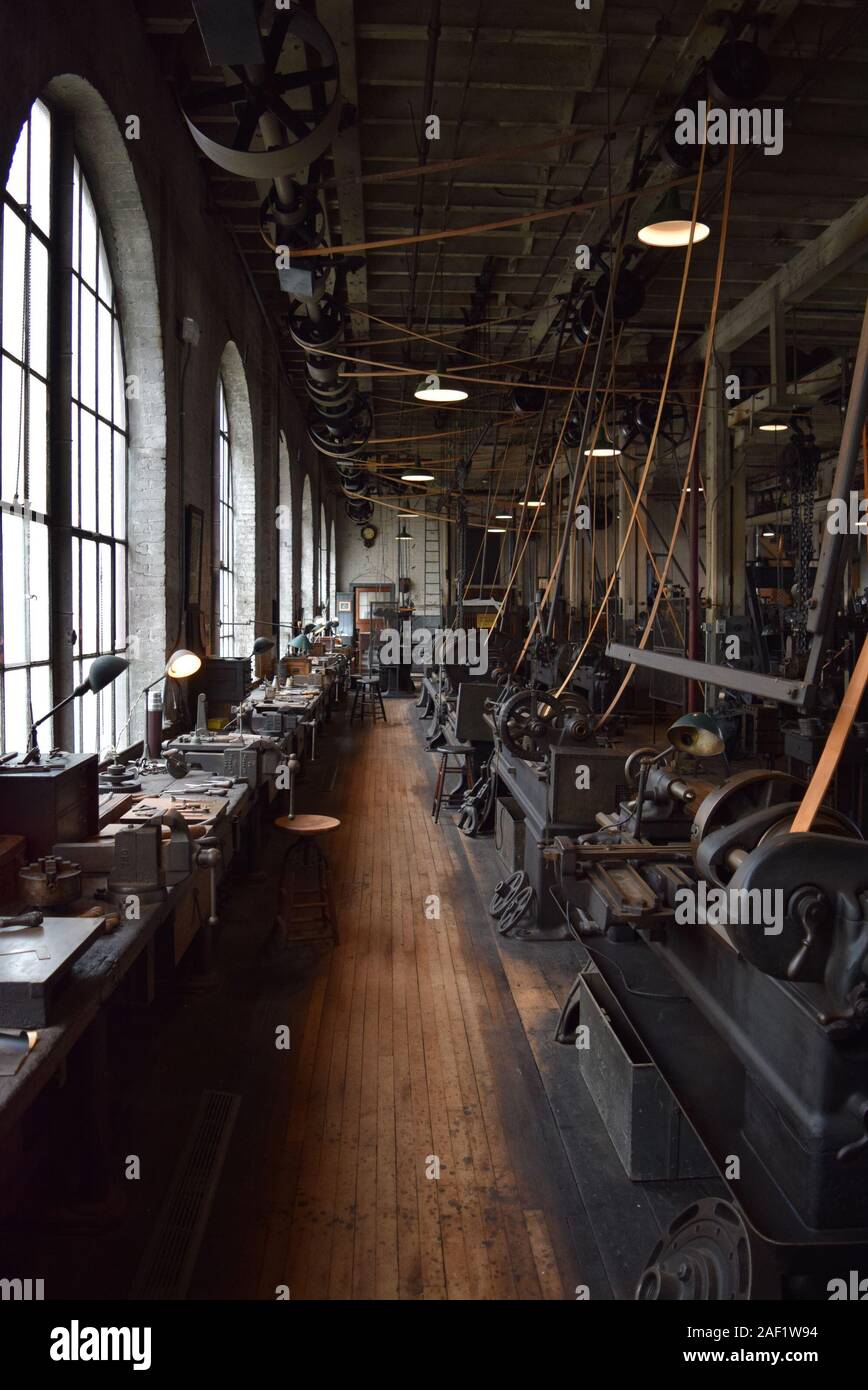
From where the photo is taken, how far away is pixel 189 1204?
8.48 ft

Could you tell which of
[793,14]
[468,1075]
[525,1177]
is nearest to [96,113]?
[793,14]

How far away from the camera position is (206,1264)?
2.37 metres

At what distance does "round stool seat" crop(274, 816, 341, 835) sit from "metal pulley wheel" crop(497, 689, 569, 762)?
1034 mm

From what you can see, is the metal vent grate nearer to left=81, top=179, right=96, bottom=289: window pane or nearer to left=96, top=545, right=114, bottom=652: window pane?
left=96, top=545, right=114, bottom=652: window pane

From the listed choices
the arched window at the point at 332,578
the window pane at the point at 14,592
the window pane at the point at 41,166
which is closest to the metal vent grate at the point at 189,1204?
the window pane at the point at 14,592

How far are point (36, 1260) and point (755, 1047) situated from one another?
6.08 feet

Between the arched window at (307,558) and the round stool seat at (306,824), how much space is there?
36.3ft

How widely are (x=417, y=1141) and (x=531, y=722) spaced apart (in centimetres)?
224

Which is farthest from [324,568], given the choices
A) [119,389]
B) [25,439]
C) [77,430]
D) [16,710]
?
[16,710]

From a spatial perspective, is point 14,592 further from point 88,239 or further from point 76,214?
point 88,239

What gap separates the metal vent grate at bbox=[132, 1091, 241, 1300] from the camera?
2.27 meters

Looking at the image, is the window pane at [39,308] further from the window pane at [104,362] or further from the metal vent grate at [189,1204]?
the metal vent grate at [189,1204]
